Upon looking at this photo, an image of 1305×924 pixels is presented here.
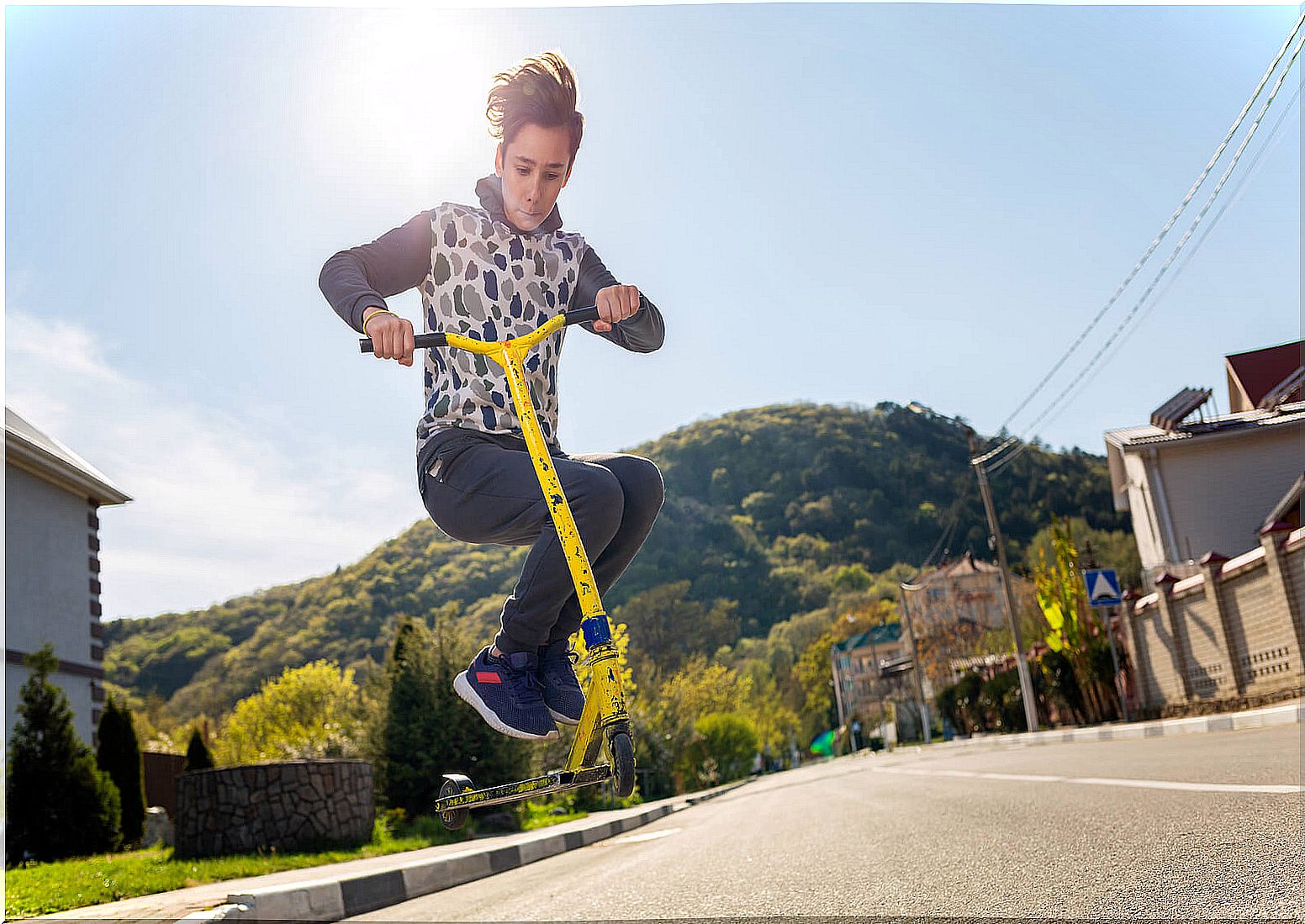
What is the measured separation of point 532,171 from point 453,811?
163 centimetres

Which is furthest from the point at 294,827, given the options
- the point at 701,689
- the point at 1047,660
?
the point at 701,689

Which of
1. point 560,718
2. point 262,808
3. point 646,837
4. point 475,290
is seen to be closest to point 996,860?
point 560,718

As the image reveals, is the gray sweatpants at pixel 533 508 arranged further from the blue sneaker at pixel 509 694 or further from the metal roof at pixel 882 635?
the metal roof at pixel 882 635

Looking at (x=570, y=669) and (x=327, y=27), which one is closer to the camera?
(x=570, y=669)

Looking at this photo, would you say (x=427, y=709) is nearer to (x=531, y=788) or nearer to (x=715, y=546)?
(x=531, y=788)

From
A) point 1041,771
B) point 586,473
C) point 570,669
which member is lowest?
point 1041,771

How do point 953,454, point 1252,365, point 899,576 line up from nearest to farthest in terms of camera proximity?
point 1252,365 < point 953,454 < point 899,576

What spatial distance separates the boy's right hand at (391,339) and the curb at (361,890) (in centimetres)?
516

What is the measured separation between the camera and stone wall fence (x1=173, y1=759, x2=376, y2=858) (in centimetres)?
1107

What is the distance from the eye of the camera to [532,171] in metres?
2.65

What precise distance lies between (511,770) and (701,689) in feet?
111

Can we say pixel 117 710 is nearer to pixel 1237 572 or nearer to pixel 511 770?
pixel 511 770

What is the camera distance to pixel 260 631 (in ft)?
Result: 22.4

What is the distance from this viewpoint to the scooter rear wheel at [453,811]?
2.38m
